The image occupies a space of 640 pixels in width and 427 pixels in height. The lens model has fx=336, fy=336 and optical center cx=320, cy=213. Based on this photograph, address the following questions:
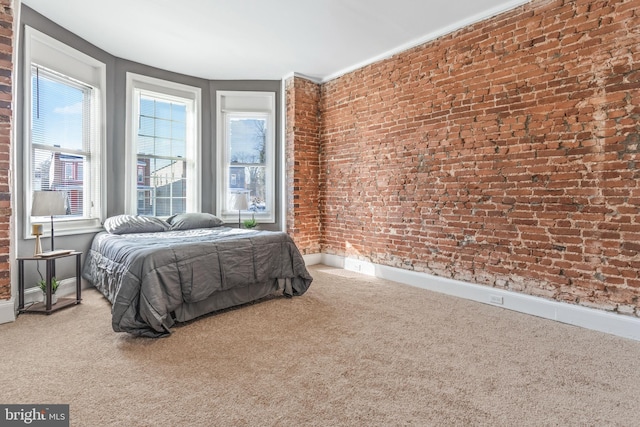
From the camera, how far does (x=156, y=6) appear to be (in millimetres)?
3391

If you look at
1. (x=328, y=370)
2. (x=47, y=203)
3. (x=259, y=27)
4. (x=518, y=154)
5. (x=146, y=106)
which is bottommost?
(x=328, y=370)

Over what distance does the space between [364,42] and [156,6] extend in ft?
7.86

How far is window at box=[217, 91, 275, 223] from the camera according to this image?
18.4ft

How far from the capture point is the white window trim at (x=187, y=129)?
15.5ft

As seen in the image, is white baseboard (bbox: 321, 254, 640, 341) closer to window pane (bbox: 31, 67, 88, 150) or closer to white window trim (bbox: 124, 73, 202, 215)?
Answer: white window trim (bbox: 124, 73, 202, 215)

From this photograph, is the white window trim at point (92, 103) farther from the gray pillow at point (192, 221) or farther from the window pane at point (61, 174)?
the gray pillow at point (192, 221)

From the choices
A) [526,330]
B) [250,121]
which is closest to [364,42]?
[250,121]

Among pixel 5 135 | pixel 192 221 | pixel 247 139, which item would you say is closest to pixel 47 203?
pixel 5 135

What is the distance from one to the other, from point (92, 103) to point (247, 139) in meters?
2.20

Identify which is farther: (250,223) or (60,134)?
(250,223)

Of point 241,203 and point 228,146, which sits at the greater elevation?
point 228,146

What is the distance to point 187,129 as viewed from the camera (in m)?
5.41

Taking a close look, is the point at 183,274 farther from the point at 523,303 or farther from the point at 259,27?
the point at 523,303

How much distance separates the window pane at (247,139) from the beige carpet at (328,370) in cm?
310
